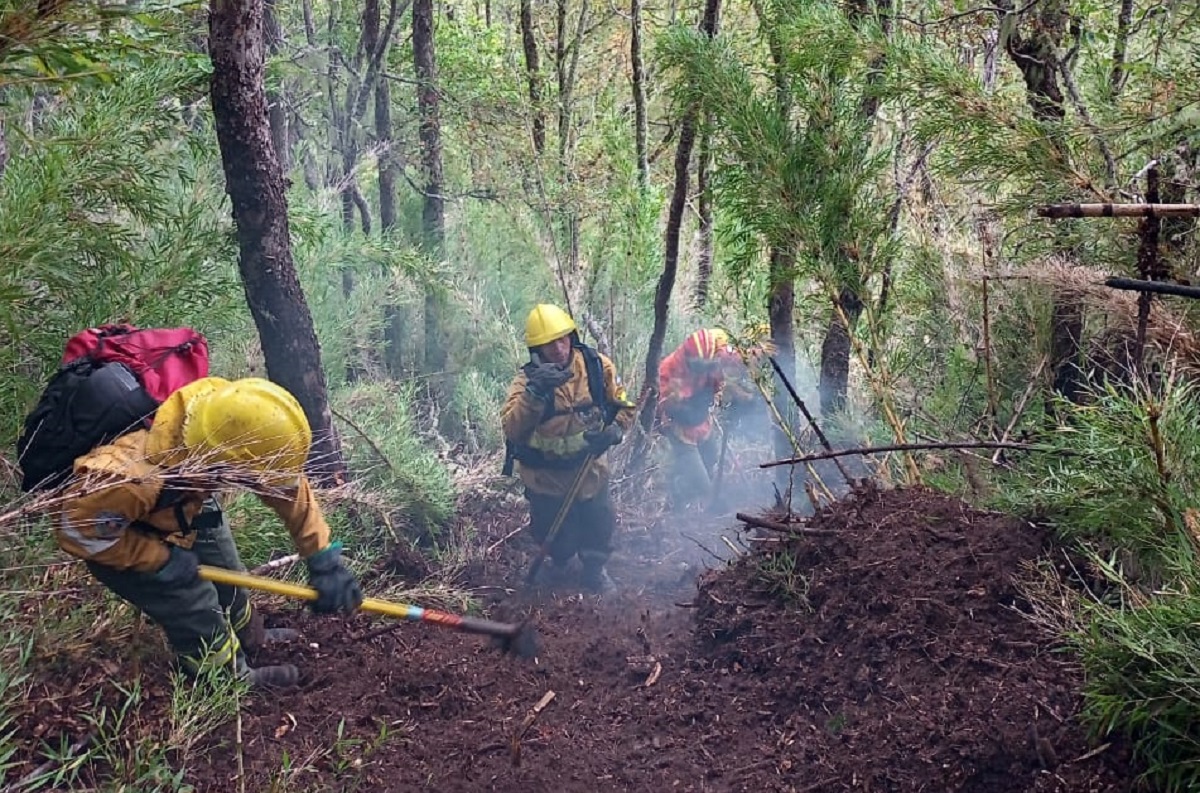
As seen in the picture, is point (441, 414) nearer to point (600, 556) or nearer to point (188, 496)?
point (600, 556)

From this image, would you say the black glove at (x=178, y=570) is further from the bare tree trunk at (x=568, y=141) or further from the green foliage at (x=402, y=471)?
the bare tree trunk at (x=568, y=141)

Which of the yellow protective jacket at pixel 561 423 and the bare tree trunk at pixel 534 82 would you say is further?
the bare tree trunk at pixel 534 82

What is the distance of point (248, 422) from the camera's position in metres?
3.14

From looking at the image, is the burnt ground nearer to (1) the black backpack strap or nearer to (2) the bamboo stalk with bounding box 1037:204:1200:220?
(2) the bamboo stalk with bounding box 1037:204:1200:220

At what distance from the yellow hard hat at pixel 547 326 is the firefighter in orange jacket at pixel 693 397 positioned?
6.29 feet

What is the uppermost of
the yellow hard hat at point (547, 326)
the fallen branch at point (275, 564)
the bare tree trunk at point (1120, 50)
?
the bare tree trunk at point (1120, 50)

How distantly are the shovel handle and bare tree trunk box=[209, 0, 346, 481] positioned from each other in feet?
2.25

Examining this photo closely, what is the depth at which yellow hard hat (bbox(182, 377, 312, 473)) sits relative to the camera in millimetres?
3094

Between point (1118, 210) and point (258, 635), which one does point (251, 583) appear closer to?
point (258, 635)

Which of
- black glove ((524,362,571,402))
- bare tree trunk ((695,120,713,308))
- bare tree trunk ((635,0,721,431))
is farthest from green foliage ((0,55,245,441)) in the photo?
bare tree trunk ((695,120,713,308))

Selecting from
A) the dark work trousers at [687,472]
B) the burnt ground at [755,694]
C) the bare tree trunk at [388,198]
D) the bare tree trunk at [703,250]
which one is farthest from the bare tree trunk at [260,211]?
the bare tree trunk at [703,250]

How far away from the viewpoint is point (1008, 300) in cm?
433

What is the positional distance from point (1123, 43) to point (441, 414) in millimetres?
5505

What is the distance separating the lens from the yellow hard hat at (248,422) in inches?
122
